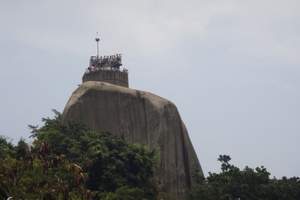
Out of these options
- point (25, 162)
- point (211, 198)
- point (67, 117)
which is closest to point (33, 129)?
point (67, 117)

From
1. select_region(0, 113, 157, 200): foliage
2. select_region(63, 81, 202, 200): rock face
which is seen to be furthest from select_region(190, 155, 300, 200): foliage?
select_region(63, 81, 202, 200): rock face

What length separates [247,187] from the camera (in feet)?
137

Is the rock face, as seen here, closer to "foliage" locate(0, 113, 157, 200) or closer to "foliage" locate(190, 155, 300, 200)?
"foliage" locate(0, 113, 157, 200)

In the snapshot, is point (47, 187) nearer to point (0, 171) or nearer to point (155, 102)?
point (0, 171)

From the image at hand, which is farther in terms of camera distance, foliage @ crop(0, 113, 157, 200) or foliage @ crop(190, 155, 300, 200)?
foliage @ crop(190, 155, 300, 200)

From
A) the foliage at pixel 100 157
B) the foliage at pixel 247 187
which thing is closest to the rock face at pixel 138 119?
the foliage at pixel 100 157

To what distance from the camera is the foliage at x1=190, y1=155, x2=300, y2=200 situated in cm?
4119

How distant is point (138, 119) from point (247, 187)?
36.1ft

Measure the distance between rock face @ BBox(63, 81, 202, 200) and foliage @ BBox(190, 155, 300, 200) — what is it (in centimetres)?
544

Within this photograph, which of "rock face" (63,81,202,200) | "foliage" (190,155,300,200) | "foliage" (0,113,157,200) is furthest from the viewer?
"rock face" (63,81,202,200)

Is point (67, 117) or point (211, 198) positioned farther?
point (67, 117)

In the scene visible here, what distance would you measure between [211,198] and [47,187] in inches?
746

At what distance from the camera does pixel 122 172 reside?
4053cm

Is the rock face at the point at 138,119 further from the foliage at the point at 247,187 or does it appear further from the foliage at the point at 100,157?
the foliage at the point at 247,187
